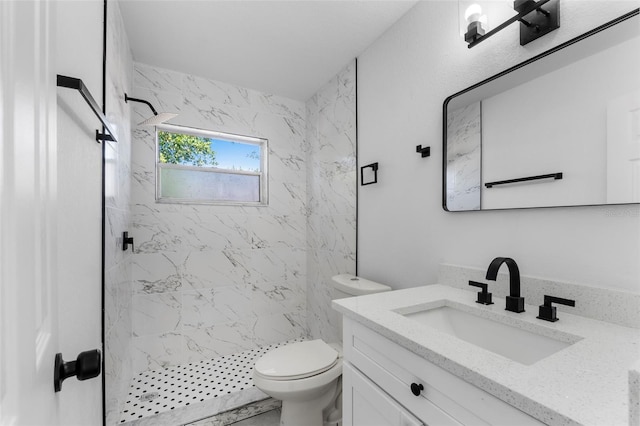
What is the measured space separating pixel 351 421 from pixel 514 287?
80 cm

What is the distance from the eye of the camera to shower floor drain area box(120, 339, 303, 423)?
72.9 inches

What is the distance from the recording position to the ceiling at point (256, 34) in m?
1.70

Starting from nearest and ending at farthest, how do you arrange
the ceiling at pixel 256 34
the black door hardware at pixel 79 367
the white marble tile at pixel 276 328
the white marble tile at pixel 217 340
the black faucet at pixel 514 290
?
1. the black door hardware at pixel 79 367
2. the black faucet at pixel 514 290
3. the ceiling at pixel 256 34
4. the white marble tile at pixel 217 340
5. the white marble tile at pixel 276 328

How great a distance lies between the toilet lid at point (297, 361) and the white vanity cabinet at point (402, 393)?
42 cm

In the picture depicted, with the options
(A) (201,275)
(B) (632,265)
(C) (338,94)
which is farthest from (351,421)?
(C) (338,94)

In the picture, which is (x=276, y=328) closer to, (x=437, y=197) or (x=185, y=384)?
(x=185, y=384)

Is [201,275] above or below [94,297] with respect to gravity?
below

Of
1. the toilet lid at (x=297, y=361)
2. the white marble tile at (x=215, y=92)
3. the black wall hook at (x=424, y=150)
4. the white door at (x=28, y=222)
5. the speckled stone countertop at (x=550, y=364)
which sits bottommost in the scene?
the toilet lid at (x=297, y=361)

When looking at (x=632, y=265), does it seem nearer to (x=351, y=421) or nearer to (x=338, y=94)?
(x=351, y=421)

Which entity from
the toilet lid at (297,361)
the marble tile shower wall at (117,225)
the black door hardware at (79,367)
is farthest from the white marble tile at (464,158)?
the marble tile shower wall at (117,225)

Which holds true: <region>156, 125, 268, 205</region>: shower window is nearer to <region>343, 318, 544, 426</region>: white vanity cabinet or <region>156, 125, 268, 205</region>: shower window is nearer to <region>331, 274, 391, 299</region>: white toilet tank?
<region>331, 274, 391, 299</region>: white toilet tank

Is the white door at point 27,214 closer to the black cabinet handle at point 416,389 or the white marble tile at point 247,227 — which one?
the black cabinet handle at point 416,389

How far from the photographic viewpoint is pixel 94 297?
43.3 inches

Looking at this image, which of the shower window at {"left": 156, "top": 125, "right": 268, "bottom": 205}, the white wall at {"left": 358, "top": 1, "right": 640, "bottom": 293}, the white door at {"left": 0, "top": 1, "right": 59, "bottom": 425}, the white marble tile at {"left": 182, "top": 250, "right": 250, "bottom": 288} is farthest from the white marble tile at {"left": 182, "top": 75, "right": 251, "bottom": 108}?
the white door at {"left": 0, "top": 1, "right": 59, "bottom": 425}
